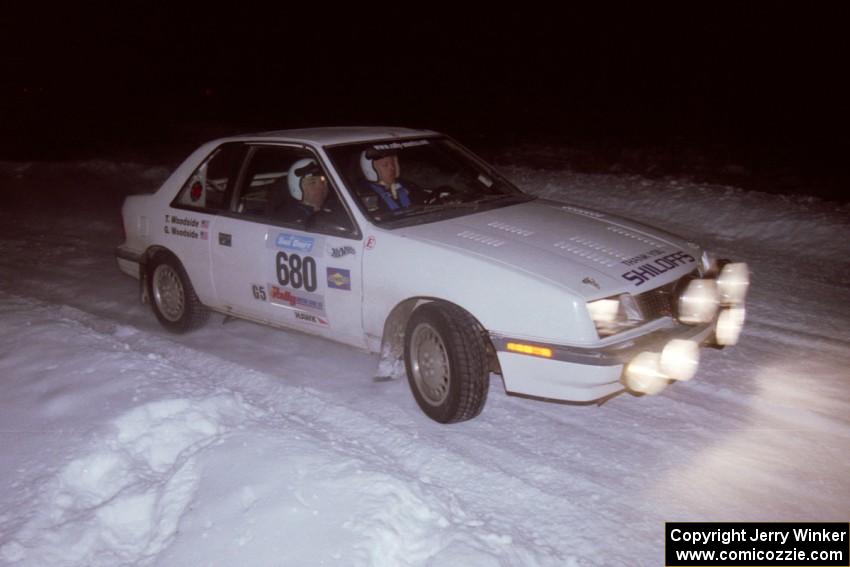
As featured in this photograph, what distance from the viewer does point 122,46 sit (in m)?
41.0

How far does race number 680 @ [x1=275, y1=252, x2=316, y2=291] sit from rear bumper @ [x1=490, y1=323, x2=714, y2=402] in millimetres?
1311

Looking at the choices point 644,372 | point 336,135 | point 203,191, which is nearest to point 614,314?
point 644,372

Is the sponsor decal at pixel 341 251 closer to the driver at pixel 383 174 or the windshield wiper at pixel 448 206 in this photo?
the windshield wiper at pixel 448 206

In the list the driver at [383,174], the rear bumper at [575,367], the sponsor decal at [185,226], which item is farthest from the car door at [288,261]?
the rear bumper at [575,367]

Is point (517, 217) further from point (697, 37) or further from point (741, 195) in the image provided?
point (697, 37)

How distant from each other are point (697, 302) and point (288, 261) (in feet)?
7.77

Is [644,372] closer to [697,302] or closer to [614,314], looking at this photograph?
[614,314]

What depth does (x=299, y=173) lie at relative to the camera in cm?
475

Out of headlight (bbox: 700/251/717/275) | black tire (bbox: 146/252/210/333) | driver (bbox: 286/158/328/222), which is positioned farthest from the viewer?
black tire (bbox: 146/252/210/333)

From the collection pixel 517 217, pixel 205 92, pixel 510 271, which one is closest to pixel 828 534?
pixel 510 271

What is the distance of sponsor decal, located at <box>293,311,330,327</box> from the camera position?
454 cm

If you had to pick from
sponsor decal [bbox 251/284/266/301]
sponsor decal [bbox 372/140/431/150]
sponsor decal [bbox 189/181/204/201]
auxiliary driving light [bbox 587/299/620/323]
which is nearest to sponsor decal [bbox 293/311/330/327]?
sponsor decal [bbox 251/284/266/301]

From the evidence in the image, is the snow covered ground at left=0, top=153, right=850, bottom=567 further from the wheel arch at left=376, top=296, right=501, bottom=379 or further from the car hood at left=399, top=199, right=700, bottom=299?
the car hood at left=399, top=199, right=700, bottom=299

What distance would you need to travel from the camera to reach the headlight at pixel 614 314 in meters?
3.52
